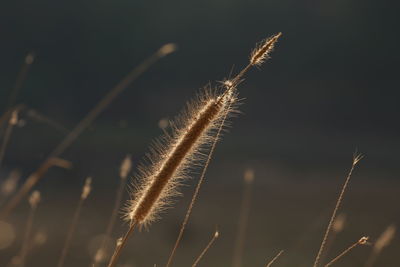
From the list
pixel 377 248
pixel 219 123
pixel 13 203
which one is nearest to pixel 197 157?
pixel 219 123

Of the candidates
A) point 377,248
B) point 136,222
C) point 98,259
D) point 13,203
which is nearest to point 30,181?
point 13,203

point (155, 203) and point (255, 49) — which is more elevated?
point (255, 49)

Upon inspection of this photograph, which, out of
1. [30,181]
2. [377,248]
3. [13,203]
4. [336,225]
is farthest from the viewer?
[336,225]

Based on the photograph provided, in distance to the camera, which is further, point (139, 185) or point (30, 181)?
point (139, 185)

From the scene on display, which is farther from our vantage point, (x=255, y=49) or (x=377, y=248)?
(x=377, y=248)

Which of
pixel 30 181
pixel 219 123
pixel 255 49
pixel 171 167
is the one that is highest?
pixel 255 49

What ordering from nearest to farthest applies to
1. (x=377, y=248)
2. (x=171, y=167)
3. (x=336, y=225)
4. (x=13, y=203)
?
1. (x=13, y=203)
2. (x=171, y=167)
3. (x=377, y=248)
4. (x=336, y=225)

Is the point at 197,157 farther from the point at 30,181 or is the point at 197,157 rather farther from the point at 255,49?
the point at 30,181

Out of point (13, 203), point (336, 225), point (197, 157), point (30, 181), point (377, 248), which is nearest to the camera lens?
point (30, 181)

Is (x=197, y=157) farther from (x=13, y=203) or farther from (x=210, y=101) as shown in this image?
A: (x=13, y=203)
